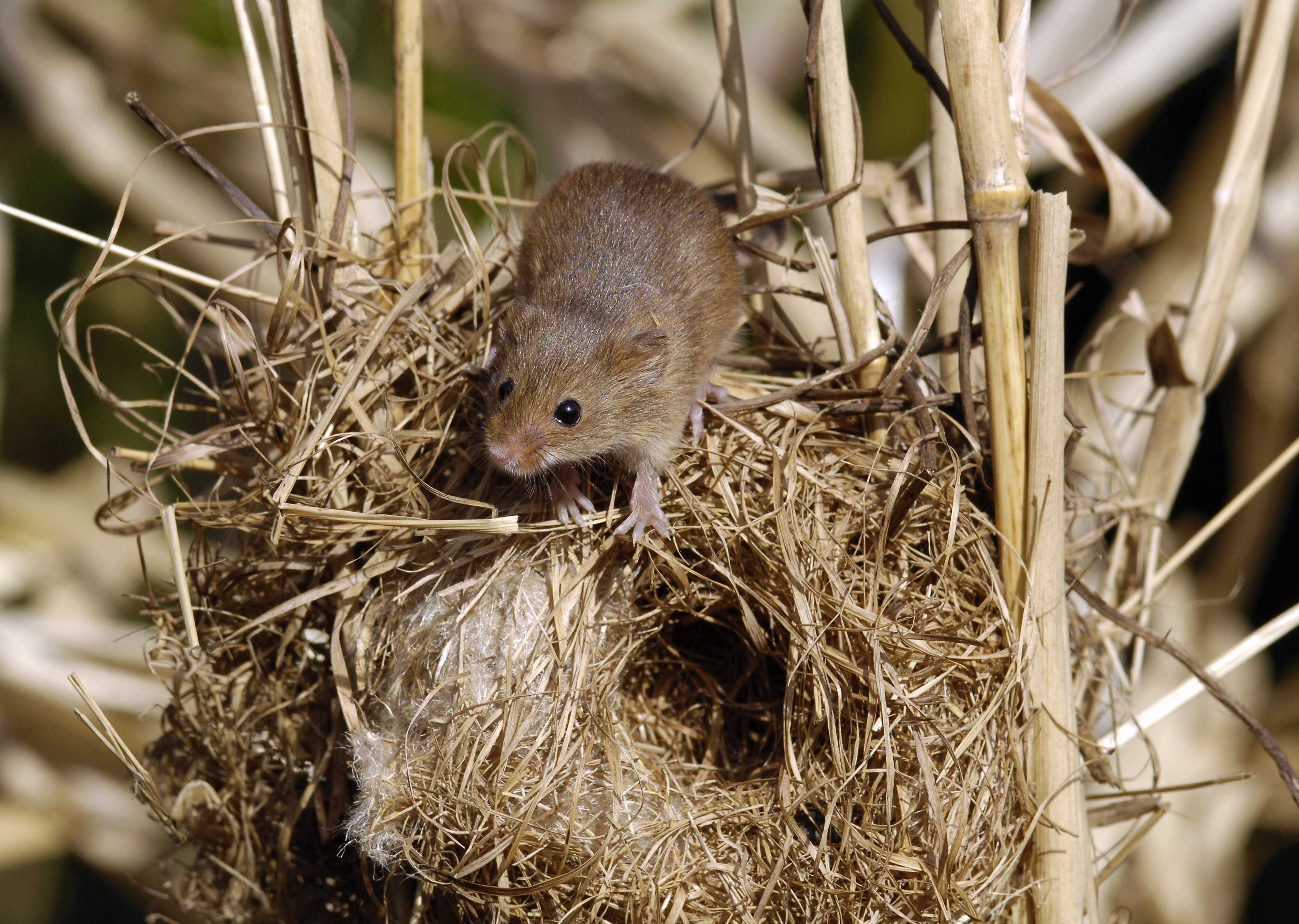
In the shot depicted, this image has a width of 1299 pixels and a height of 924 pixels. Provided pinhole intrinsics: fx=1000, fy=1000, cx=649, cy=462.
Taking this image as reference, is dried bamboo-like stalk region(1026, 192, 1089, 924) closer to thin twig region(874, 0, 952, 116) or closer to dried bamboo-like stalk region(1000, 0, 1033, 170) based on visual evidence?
dried bamboo-like stalk region(1000, 0, 1033, 170)

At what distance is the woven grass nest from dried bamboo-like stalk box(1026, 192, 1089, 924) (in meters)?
0.03

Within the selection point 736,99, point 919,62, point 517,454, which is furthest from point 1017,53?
point 517,454

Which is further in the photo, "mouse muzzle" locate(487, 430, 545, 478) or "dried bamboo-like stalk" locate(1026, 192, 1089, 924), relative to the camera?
"mouse muzzle" locate(487, 430, 545, 478)

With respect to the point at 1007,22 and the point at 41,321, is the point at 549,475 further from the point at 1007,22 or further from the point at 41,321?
the point at 41,321

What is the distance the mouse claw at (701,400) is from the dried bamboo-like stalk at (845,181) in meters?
0.25

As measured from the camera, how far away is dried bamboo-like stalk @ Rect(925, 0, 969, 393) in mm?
1441

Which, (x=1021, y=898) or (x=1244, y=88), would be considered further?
(x=1244, y=88)

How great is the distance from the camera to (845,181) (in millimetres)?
1352

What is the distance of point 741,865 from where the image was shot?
1293 mm

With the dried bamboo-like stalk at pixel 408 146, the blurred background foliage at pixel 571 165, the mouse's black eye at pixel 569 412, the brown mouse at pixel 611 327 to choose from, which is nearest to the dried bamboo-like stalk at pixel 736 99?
the brown mouse at pixel 611 327

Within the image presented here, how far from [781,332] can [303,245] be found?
2.38 feet

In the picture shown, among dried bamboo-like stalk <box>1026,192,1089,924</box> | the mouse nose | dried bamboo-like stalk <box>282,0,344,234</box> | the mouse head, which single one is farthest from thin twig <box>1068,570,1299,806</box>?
dried bamboo-like stalk <box>282,0,344,234</box>

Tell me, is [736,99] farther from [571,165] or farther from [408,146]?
[571,165]

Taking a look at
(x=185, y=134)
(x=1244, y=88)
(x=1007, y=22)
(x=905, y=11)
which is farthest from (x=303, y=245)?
(x=905, y=11)
